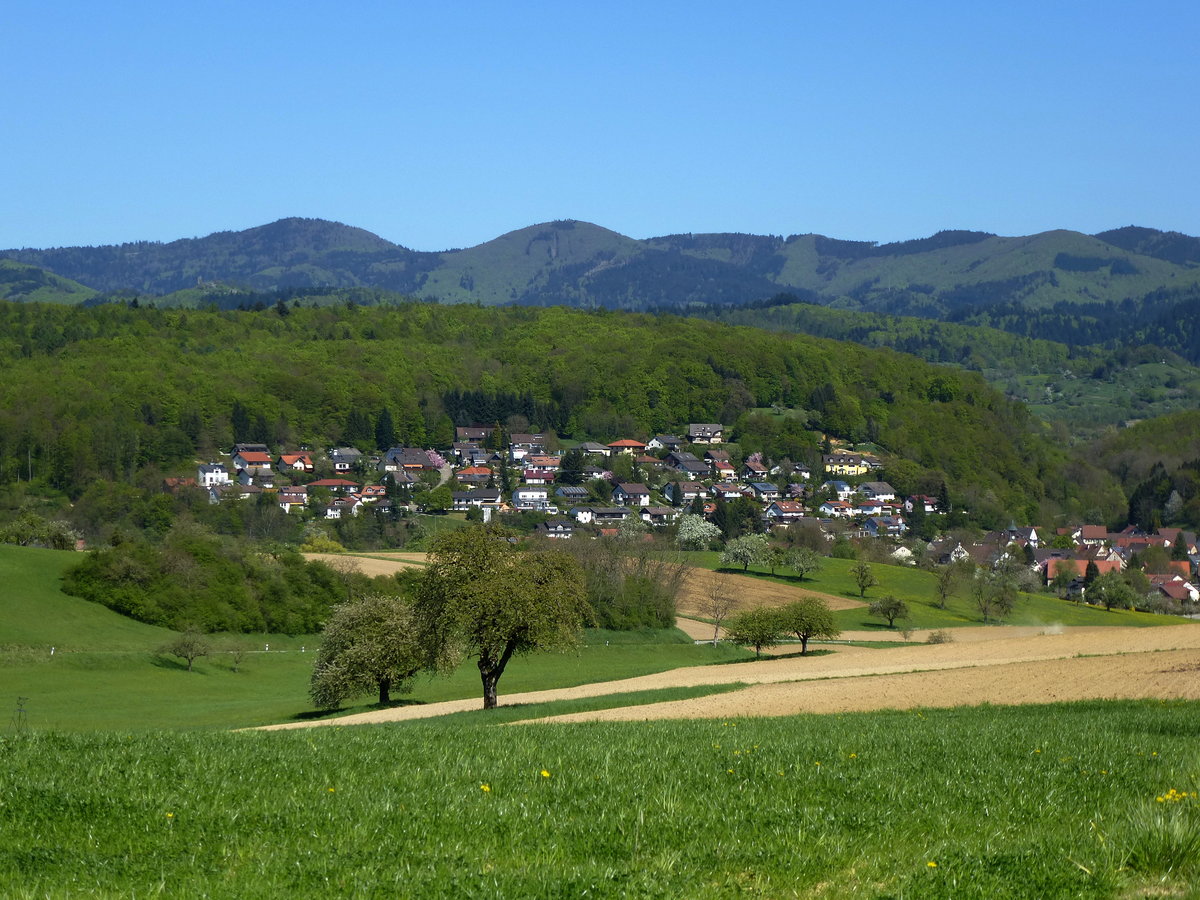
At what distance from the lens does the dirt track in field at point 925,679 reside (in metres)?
35.0

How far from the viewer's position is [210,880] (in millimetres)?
9523

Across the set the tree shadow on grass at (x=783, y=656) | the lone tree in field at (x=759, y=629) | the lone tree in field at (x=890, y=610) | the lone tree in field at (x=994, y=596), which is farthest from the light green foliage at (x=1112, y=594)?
the lone tree in field at (x=759, y=629)

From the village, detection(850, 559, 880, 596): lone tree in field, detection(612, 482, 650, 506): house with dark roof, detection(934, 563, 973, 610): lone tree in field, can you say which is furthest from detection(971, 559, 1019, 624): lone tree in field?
detection(612, 482, 650, 506): house with dark roof

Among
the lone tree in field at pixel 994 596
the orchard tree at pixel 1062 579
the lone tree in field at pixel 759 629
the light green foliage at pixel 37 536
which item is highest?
the light green foliage at pixel 37 536

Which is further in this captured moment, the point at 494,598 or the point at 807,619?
the point at 807,619

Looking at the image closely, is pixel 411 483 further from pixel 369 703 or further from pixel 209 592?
pixel 369 703

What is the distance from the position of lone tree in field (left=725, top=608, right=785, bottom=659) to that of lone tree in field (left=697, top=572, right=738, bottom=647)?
9433 mm

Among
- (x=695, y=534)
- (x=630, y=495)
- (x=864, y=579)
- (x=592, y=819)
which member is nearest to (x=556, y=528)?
(x=695, y=534)

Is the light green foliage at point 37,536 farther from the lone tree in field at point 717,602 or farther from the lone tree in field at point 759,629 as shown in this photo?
the lone tree in field at point 759,629

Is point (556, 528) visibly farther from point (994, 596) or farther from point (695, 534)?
point (994, 596)

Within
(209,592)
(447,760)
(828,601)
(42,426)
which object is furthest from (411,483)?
(447,760)

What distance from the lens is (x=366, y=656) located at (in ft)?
163

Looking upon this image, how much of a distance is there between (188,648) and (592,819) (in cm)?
5943

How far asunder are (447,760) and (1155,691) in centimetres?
2716
